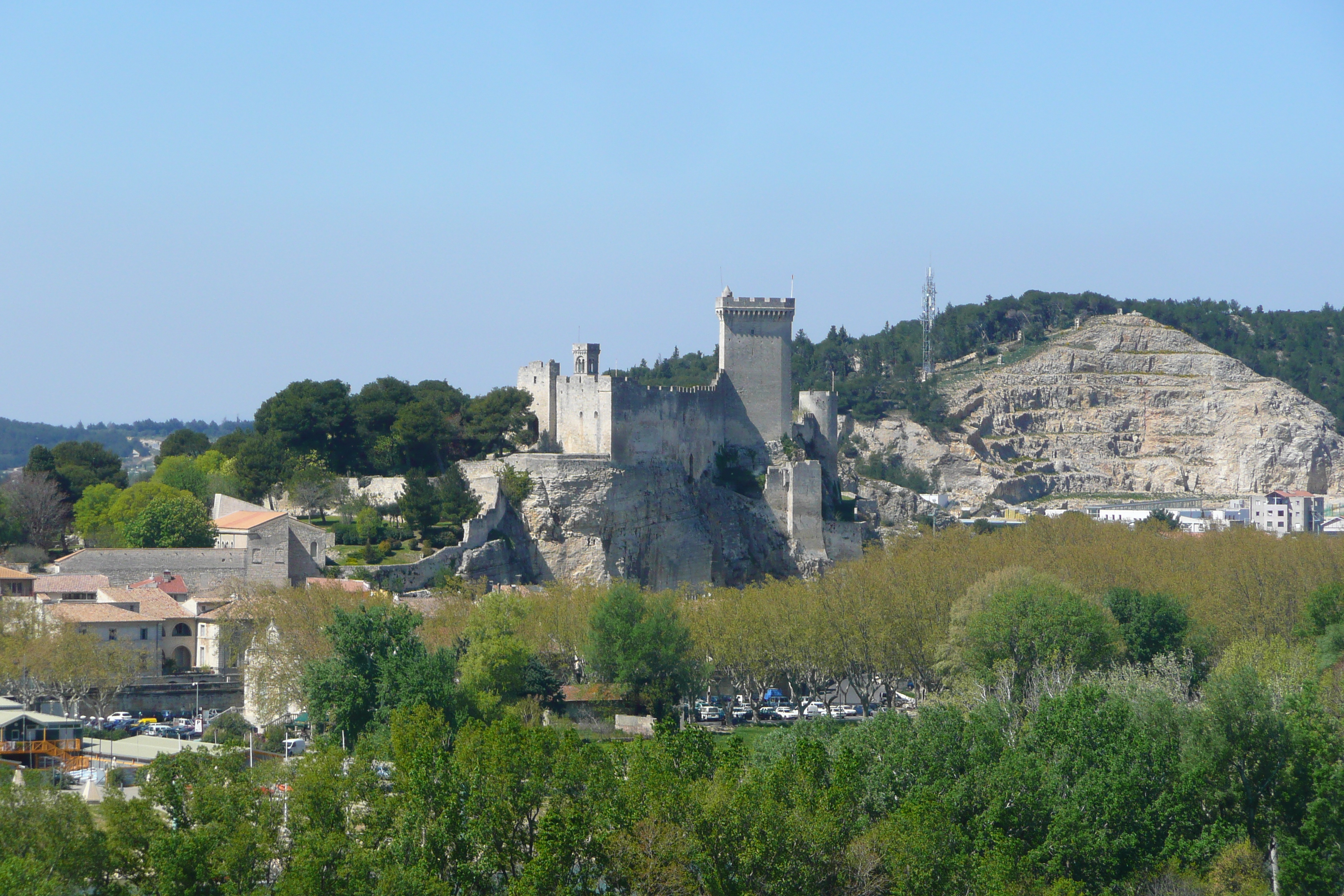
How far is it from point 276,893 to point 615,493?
147 feet

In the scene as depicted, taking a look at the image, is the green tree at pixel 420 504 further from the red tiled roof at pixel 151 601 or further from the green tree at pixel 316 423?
the red tiled roof at pixel 151 601

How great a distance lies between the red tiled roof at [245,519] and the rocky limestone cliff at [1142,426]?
76.4 metres

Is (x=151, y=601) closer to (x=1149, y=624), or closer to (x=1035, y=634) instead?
(x=1035, y=634)

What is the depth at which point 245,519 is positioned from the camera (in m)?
70.5

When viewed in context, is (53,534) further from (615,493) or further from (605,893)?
(605,893)

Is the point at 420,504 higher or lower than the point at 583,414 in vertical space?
lower

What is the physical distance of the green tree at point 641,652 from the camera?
2175 inches

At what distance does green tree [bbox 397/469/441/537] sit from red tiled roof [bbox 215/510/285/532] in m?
4.68

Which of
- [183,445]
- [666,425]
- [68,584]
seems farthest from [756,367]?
[68,584]

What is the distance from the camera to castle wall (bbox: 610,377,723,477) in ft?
253

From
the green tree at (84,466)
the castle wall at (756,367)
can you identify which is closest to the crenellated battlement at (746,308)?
the castle wall at (756,367)

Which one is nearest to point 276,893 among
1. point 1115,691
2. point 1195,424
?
point 1115,691

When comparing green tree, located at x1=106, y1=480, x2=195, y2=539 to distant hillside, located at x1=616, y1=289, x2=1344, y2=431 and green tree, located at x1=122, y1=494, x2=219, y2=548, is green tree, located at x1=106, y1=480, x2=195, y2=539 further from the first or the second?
distant hillside, located at x1=616, y1=289, x2=1344, y2=431

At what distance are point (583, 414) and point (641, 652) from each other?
23291 mm
